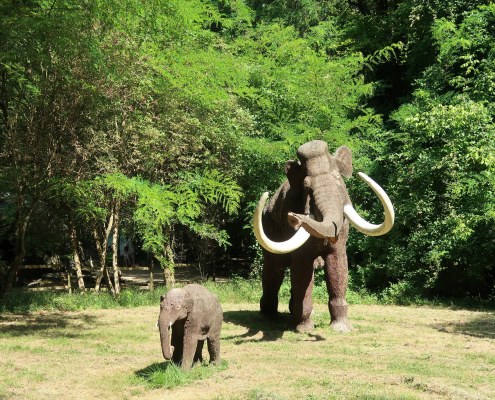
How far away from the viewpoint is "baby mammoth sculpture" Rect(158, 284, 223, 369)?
22.3 ft

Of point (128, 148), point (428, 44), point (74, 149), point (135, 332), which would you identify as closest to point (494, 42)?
point (428, 44)

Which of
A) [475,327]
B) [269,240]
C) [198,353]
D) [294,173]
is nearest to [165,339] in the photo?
[198,353]

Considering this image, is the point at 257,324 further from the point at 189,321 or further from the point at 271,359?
the point at 189,321

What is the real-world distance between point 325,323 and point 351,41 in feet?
43.3

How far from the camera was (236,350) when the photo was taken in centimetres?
888

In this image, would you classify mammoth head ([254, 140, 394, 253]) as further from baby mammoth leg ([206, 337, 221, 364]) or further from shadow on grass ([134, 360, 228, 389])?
shadow on grass ([134, 360, 228, 389])

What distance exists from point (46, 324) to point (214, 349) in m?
5.39

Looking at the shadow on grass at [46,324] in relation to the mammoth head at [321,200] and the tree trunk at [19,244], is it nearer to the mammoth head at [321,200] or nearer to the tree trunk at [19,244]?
the tree trunk at [19,244]

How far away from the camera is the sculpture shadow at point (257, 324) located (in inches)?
388

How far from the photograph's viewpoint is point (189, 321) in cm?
706

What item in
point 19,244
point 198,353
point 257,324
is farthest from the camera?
point 19,244

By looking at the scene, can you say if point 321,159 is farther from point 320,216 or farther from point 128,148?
point 128,148

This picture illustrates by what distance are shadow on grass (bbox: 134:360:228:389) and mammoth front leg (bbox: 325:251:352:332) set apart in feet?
9.28

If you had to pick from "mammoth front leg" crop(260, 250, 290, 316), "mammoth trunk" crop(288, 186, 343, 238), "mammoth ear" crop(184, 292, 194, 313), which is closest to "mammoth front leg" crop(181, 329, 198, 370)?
"mammoth ear" crop(184, 292, 194, 313)
